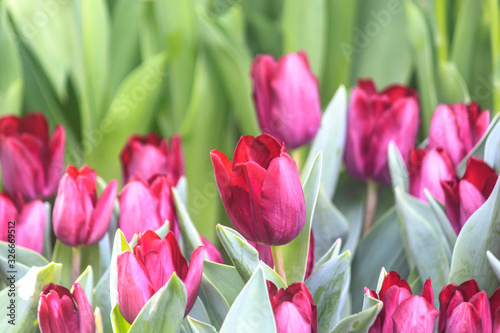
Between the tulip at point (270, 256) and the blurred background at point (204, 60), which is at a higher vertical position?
the blurred background at point (204, 60)

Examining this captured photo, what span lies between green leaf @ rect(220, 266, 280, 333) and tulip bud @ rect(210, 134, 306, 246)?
5 cm

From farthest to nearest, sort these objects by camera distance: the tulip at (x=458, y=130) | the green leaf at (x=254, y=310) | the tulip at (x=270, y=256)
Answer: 1. the tulip at (x=458, y=130)
2. the tulip at (x=270, y=256)
3. the green leaf at (x=254, y=310)

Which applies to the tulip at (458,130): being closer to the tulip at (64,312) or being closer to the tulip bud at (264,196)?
the tulip bud at (264,196)

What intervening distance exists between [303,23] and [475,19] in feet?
0.77

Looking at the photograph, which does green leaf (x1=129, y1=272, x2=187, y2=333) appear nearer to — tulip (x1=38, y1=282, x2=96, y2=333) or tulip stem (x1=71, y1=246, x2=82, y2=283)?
tulip (x1=38, y1=282, x2=96, y2=333)

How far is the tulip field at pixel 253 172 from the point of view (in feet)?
1.19

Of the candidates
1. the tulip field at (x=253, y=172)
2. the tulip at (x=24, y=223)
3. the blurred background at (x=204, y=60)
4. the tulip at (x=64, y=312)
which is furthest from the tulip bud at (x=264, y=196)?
the blurred background at (x=204, y=60)

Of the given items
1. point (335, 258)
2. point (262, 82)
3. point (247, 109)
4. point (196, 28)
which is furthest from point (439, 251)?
point (196, 28)

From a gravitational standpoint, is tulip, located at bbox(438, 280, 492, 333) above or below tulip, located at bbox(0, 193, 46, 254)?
below

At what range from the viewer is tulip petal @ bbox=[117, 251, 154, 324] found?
0.35 m

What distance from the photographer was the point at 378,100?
24.0 inches

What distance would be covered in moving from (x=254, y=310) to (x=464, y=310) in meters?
0.12

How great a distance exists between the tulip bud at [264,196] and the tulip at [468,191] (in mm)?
124

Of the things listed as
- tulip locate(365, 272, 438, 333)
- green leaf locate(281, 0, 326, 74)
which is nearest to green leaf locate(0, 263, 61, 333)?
tulip locate(365, 272, 438, 333)
